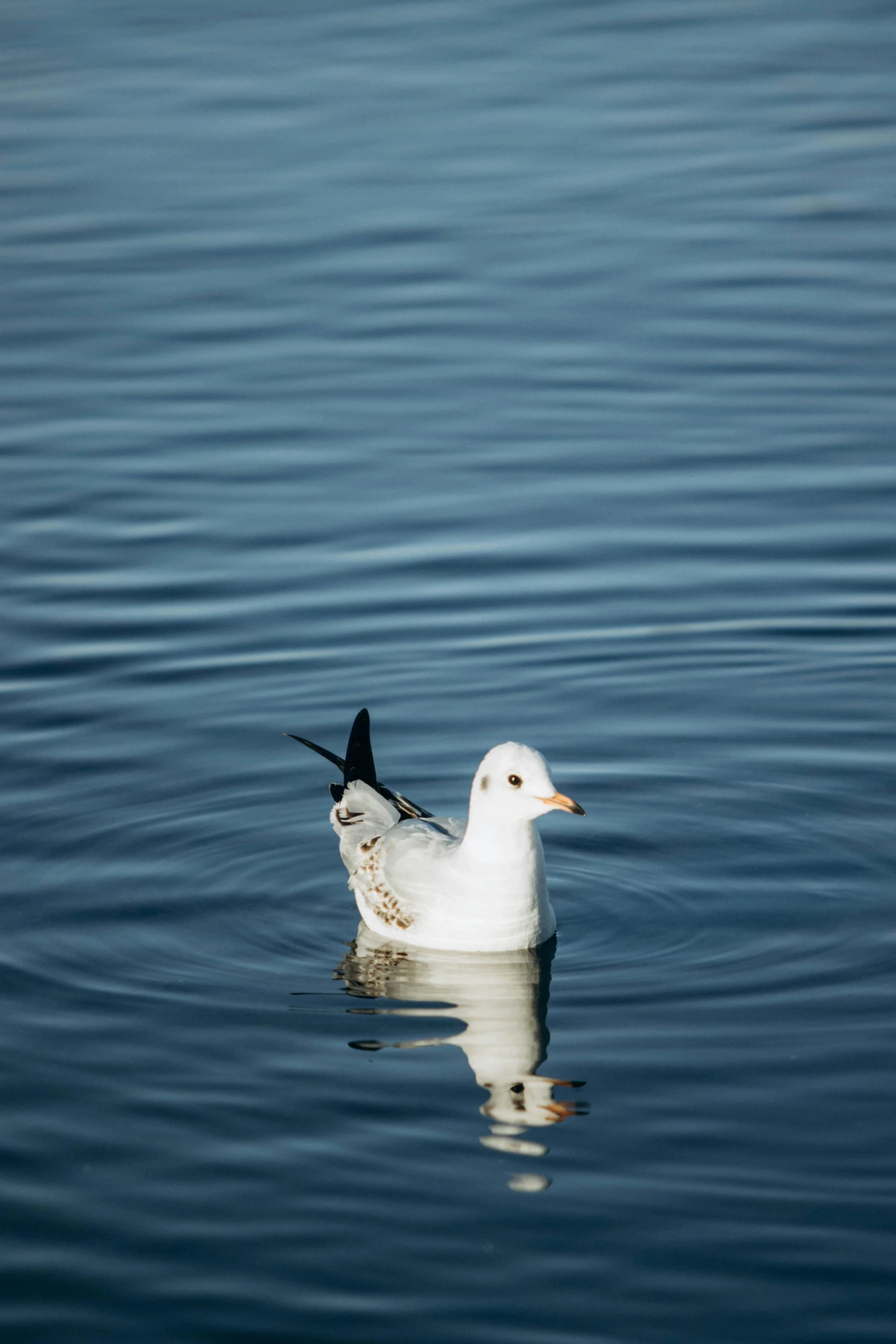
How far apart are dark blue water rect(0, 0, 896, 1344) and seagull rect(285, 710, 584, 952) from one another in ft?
0.58

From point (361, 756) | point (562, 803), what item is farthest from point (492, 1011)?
point (361, 756)

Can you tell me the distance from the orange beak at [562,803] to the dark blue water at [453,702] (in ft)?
2.48

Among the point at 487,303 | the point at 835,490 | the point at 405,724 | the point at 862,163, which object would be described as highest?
the point at 862,163

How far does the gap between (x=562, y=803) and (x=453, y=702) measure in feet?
10.7

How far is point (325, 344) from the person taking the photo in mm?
17828

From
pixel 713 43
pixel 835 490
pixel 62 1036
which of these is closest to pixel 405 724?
pixel 62 1036

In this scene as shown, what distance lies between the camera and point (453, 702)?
11.2 meters

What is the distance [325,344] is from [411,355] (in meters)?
0.89

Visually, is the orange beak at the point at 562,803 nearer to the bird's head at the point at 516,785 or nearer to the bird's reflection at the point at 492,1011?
the bird's head at the point at 516,785

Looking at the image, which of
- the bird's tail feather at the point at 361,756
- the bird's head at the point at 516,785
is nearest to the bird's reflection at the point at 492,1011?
the bird's head at the point at 516,785

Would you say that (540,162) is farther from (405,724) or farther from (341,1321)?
(341,1321)

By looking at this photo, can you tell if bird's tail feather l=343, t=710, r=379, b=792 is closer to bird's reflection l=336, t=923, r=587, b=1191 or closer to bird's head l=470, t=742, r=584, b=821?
bird's reflection l=336, t=923, r=587, b=1191

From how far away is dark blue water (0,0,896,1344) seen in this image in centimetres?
645

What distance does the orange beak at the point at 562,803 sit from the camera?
7816 mm
